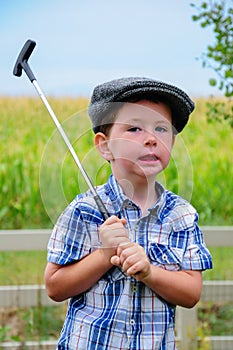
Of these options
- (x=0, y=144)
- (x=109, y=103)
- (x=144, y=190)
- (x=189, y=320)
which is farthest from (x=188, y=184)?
(x=0, y=144)

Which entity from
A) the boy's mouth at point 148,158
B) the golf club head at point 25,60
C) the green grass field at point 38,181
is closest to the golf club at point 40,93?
the golf club head at point 25,60

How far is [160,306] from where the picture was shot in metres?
1.42

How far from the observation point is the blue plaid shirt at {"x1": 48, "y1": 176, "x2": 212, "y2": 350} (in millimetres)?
1396

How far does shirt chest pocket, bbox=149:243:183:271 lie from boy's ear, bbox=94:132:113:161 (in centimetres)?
16

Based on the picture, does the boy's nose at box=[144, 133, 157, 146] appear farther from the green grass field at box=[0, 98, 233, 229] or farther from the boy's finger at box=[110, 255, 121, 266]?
the green grass field at box=[0, 98, 233, 229]

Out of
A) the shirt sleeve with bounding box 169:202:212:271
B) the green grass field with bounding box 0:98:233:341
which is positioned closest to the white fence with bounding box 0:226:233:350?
the green grass field with bounding box 0:98:233:341

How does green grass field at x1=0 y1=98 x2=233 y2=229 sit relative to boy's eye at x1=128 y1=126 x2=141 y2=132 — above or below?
above

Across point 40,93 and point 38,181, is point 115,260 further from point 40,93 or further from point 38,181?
point 38,181

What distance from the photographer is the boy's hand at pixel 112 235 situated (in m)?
1.35

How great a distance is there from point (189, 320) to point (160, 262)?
62.6 inches

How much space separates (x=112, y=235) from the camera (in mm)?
1350

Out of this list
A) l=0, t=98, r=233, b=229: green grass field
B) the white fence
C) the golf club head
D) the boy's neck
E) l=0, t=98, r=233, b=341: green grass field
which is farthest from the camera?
l=0, t=98, r=233, b=229: green grass field

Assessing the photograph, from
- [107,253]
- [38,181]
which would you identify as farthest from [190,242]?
[38,181]

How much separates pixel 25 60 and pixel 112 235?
398 millimetres
